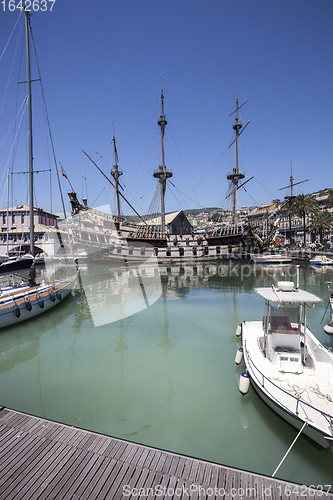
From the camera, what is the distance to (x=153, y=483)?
464 cm

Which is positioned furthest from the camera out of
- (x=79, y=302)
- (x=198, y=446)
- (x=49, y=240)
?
(x=49, y=240)

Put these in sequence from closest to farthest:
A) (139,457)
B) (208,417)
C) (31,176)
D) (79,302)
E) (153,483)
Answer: (153,483)
(139,457)
(208,417)
(31,176)
(79,302)

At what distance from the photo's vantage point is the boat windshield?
8.76 metres

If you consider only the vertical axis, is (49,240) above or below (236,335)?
above

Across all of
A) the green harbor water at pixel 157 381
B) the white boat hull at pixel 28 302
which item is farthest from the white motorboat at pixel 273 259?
the white boat hull at pixel 28 302

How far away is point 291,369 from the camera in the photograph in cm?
784

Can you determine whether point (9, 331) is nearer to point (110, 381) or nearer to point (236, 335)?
point (110, 381)

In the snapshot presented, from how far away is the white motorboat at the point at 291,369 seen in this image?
231 inches

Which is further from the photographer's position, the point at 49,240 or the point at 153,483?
the point at 49,240

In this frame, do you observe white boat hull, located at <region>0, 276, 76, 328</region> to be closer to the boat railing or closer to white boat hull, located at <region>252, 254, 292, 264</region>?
the boat railing

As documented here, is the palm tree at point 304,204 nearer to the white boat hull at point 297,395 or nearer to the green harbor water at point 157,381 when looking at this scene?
the green harbor water at point 157,381

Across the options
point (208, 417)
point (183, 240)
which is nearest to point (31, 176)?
point (208, 417)

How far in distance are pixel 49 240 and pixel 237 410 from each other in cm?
6482

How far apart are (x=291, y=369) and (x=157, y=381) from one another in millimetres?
5031
